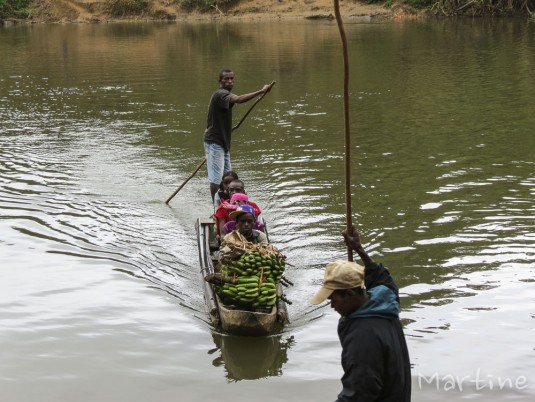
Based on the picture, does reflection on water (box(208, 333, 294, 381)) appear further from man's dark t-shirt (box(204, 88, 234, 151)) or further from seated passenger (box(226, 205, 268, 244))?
man's dark t-shirt (box(204, 88, 234, 151))

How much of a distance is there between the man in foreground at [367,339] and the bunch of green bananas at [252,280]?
306cm

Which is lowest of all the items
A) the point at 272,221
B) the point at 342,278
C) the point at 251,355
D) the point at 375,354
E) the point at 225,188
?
the point at 251,355

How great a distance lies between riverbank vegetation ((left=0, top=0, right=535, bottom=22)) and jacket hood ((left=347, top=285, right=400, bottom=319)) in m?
34.7

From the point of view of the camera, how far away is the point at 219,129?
10.5 meters

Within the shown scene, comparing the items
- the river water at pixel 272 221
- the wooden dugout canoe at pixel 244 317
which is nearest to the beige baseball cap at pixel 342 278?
the river water at pixel 272 221

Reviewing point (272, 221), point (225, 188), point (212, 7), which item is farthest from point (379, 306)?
point (212, 7)

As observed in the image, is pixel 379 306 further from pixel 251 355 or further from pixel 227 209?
pixel 227 209

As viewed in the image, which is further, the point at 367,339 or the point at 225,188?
the point at 225,188

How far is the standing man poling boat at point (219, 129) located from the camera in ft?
33.4

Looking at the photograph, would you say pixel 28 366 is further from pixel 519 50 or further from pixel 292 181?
pixel 519 50

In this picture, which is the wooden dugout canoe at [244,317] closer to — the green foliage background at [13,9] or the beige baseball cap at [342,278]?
the beige baseball cap at [342,278]

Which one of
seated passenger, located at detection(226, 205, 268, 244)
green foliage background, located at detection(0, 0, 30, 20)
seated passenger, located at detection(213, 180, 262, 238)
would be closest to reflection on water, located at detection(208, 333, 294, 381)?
seated passenger, located at detection(226, 205, 268, 244)

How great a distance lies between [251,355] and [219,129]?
4.03 metres

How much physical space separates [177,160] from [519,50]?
1534cm
